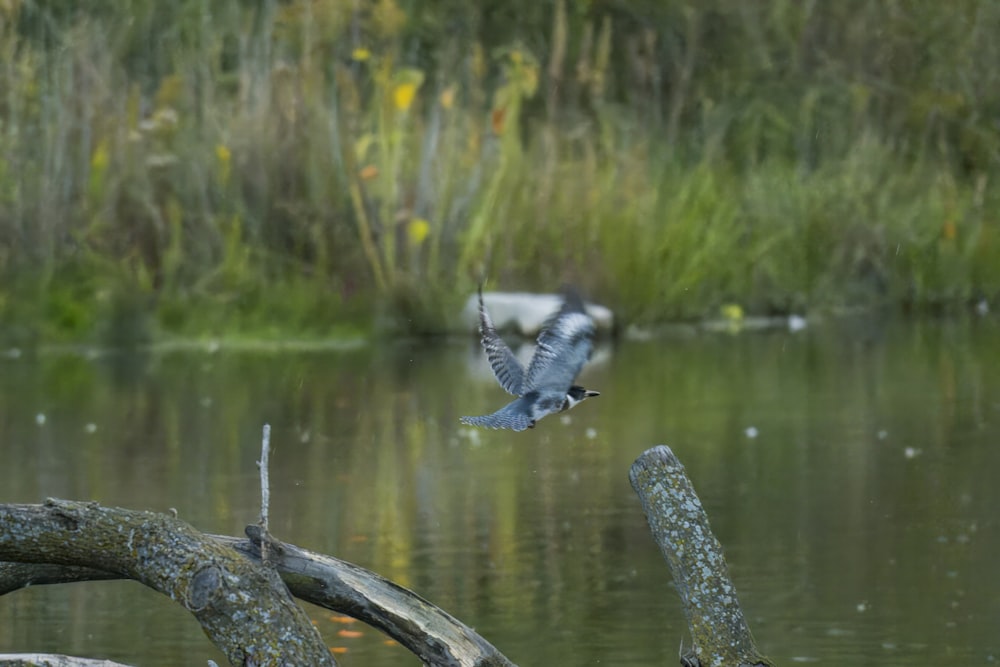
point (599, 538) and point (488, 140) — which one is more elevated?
point (488, 140)

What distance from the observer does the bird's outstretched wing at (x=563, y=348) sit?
17.7 ft

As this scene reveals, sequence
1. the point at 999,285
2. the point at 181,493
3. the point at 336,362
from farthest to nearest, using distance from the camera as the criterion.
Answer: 1. the point at 999,285
2. the point at 336,362
3. the point at 181,493

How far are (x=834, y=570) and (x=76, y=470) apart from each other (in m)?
3.93

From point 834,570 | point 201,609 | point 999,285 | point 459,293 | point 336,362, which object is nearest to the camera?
point 201,609

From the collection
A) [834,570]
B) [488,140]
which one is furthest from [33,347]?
[834,570]

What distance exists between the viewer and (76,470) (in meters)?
10.4

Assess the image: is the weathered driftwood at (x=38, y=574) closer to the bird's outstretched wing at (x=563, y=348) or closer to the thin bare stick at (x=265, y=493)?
the thin bare stick at (x=265, y=493)

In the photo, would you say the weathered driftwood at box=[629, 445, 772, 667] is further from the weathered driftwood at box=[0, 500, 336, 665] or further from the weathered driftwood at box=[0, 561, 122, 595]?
the weathered driftwood at box=[0, 561, 122, 595]

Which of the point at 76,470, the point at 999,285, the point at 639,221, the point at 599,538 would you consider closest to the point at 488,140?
the point at 639,221

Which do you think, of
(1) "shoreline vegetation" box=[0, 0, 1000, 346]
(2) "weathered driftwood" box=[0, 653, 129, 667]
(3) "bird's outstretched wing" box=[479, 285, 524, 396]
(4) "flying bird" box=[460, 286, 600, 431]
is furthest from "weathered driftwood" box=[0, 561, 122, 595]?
(1) "shoreline vegetation" box=[0, 0, 1000, 346]

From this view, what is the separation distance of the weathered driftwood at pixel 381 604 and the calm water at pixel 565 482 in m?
2.01

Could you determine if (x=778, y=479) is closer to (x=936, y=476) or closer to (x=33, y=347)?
(x=936, y=476)

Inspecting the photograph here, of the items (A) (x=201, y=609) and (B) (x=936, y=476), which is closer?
(A) (x=201, y=609)

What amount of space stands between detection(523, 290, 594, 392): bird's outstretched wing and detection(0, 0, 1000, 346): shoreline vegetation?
11423 mm
